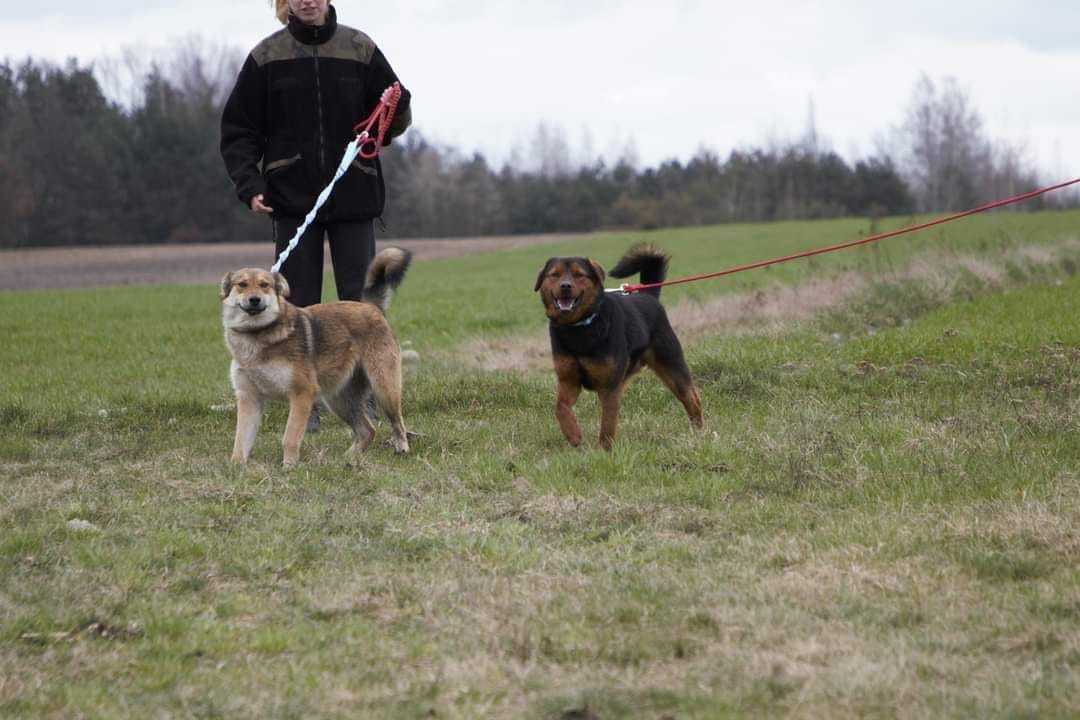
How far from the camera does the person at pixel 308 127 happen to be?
7.80 metres

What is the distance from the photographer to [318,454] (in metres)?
7.41

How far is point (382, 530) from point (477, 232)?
75128mm

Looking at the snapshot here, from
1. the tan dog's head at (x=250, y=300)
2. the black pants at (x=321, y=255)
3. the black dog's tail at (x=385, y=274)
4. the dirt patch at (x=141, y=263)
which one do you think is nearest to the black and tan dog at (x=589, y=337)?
the black dog's tail at (x=385, y=274)

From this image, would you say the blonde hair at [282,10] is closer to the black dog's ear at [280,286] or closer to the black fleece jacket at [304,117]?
the black fleece jacket at [304,117]

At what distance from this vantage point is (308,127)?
7.92 m

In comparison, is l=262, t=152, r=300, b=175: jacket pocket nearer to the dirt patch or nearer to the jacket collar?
the jacket collar

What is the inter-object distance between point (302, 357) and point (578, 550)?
2.75m

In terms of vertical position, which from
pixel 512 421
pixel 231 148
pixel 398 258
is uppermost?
pixel 231 148

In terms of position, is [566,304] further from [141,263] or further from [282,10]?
[141,263]

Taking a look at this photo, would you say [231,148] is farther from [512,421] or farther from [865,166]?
[865,166]

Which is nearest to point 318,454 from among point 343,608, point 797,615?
point 343,608

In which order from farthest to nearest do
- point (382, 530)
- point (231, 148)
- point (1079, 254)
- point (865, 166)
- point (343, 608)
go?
point (865, 166), point (1079, 254), point (231, 148), point (382, 530), point (343, 608)

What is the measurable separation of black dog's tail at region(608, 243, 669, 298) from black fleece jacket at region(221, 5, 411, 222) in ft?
5.63

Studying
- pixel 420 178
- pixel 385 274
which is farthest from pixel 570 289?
pixel 420 178
